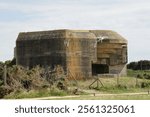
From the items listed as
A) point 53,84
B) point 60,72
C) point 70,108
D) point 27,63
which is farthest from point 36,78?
point 70,108

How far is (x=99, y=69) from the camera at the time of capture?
41.4m

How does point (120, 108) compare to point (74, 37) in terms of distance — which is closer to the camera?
point (120, 108)

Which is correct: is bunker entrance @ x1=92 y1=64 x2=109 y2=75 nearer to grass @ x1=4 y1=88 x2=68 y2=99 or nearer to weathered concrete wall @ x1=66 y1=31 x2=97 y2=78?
weathered concrete wall @ x1=66 y1=31 x2=97 y2=78

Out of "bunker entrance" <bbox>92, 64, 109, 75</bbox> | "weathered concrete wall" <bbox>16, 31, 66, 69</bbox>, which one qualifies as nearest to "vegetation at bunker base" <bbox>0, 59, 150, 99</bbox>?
"weathered concrete wall" <bbox>16, 31, 66, 69</bbox>

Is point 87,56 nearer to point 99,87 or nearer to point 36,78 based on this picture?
point 99,87

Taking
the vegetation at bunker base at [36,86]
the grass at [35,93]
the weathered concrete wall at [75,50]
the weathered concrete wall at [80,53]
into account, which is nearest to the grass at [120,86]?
the vegetation at bunker base at [36,86]

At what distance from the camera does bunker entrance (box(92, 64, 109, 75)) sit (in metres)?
40.8

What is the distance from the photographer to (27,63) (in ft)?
131

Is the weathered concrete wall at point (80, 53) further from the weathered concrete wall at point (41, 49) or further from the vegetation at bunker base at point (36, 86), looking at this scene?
the vegetation at bunker base at point (36, 86)

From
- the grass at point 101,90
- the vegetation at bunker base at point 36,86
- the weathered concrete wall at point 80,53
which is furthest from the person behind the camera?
the weathered concrete wall at point 80,53

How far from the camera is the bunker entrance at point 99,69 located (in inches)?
1605

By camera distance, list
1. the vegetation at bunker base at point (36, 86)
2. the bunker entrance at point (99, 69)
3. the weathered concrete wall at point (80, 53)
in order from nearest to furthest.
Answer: the vegetation at bunker base at point (36, 86)
the weathered concrete wall at point (80, 53)
the bunker entrance at point (99, 69)

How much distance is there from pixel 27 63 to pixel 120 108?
3349cm

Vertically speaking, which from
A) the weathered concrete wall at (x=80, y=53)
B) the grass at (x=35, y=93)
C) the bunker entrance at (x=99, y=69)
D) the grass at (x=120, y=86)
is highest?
the weathered concrete wall at (x=80, y=53)
